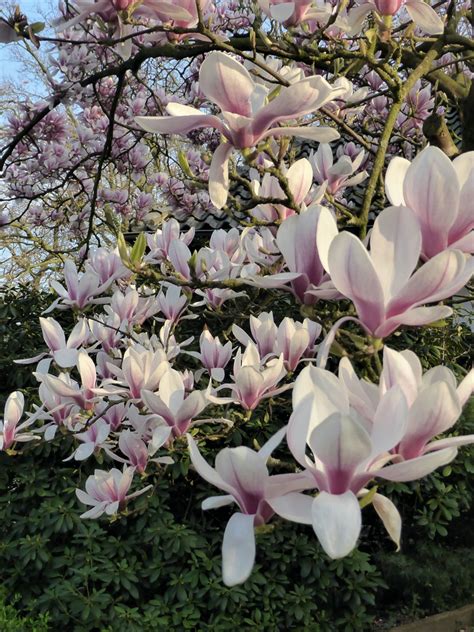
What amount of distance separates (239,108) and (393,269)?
314 millimetres

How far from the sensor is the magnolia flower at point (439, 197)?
772 mm

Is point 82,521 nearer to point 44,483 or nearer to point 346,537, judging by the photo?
point 44,483

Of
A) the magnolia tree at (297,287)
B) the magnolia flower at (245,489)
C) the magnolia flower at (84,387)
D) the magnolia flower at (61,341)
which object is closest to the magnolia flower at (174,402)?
the magnolia tree at (297,287)

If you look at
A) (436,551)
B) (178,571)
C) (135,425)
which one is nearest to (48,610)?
(178,571)

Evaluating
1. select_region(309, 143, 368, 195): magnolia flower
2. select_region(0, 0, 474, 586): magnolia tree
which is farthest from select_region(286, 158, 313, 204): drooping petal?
select_region(309, 143, 368, 195): magnolia flower

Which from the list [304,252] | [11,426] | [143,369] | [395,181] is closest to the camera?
[395,181]

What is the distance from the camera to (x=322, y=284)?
97 cm

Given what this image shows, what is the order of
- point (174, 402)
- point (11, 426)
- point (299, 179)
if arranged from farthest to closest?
point (11, 426), point (174, 402), point (299, 179)

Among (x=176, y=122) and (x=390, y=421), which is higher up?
(x=176, y=122)

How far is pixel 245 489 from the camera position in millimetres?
749

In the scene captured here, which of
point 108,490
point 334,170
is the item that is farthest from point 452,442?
point 108,490

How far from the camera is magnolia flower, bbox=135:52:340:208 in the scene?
842 mm

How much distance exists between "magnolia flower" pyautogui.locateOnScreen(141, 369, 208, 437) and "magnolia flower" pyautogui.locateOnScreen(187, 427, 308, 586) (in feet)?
2.42

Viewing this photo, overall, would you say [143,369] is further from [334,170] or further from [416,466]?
[416,466]
